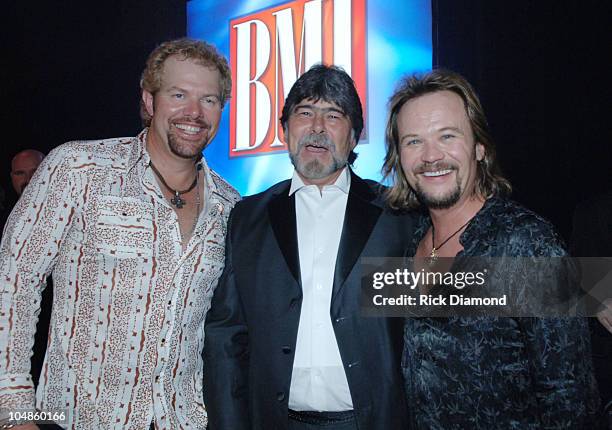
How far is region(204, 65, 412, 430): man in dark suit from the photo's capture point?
183 centimetres

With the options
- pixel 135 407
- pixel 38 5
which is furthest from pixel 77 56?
pixel 135 407

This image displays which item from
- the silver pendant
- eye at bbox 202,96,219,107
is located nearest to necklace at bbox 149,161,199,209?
the silver pendant

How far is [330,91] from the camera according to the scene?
2.21 metres

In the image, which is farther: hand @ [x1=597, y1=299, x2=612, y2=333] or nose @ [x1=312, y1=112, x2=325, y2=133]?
hand @ [x1=597, y1=299, x2=612, y2=333]

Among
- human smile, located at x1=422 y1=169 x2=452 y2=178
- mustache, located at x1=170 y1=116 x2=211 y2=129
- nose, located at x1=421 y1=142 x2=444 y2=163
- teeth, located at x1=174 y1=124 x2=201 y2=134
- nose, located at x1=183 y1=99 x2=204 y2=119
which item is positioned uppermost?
nose, located at x1=183 y1=99 x2=204 y2=119

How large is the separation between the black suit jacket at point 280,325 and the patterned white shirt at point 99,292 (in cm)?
14

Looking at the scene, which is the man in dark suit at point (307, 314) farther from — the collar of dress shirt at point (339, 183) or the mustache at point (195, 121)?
the mustache at point (195, 121)

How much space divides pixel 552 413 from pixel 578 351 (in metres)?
0.19

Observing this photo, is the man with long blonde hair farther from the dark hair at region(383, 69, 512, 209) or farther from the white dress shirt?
the white dress shirt

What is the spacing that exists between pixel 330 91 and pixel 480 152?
72cm

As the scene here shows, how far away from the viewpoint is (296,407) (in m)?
1.88

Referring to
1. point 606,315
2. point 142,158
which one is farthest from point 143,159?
point 606,315

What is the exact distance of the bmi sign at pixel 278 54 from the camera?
3.29 m

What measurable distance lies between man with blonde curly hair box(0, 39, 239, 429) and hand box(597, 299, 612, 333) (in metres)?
1.84
